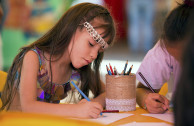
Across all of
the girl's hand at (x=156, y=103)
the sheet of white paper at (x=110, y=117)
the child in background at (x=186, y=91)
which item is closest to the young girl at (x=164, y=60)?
the girl's hand at (x=156, y=103)

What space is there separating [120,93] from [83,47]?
0.79 ft

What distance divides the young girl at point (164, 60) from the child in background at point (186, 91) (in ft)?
1.48

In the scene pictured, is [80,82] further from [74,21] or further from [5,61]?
[5,61]

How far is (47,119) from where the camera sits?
0.32 m

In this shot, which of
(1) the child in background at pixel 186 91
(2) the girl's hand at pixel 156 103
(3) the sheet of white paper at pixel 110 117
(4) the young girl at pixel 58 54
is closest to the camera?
(1) the child in background at pixel 186 91

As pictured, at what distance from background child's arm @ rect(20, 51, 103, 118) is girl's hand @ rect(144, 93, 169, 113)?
0.63ft

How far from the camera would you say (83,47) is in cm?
106

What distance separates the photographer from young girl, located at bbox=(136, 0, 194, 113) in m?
0.86

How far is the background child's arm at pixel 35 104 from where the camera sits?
831 millimetres

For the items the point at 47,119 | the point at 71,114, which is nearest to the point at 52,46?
the point at 71,114

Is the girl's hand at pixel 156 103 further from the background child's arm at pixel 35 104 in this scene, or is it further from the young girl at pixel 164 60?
the background child's arm at pixel 35 104

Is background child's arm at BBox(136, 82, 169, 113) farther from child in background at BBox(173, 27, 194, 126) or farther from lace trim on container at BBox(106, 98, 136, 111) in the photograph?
child in background at BBox(173, 27, 194, 126)

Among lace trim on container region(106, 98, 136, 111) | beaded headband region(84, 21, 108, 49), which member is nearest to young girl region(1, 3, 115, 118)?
beaded headband region(84, 21, 108, 49)

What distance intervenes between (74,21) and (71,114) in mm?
399
